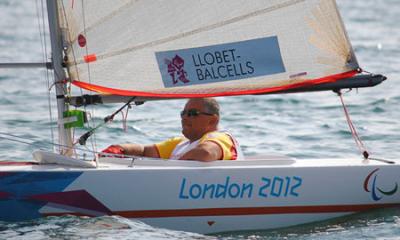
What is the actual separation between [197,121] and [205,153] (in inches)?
14.1

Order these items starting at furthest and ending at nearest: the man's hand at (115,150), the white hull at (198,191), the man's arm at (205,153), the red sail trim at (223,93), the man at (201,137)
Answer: the man's hand at (115,150) < the red sail trim at (223,93) < the man at (201,137) < the man's arm at (205,153) < the white hull at (198,191)

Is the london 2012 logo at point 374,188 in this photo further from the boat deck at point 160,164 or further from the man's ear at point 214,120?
the man's ear at point 214,120

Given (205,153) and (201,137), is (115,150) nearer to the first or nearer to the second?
(201,137)

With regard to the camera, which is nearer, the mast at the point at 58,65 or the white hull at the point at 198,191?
the white hull at the point at 198,191

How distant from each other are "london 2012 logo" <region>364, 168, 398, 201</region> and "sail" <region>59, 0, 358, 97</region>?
0.71 m

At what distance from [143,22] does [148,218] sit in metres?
1.36

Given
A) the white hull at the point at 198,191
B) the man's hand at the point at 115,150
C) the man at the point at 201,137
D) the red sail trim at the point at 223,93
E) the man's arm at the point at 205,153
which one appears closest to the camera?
the white hull at the point at 198,191

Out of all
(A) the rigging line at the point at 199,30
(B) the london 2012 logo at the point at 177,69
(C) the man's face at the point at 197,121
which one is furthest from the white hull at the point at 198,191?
(A) the rigging line at the point at 199,30

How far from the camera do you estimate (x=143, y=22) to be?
24.5 ft

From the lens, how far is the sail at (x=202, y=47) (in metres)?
7.44

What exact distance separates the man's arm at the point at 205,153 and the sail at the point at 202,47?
14.6 inches

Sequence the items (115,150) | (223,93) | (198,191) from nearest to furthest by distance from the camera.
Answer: (198,191) → (223,93) → (115,150)

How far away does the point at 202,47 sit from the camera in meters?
7.48

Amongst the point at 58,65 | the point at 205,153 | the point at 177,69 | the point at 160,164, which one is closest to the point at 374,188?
the point at 205,153
